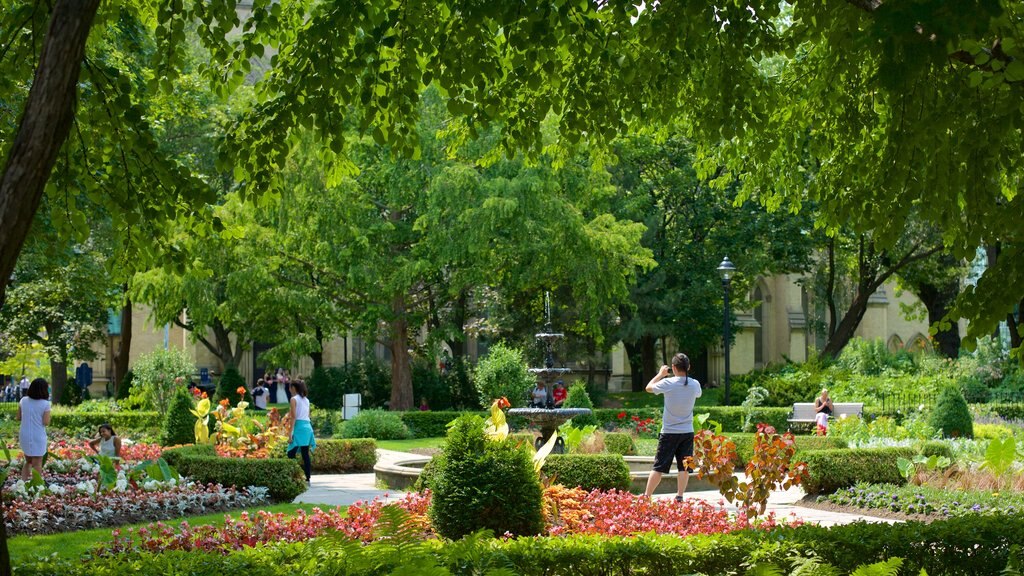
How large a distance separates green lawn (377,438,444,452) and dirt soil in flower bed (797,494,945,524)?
34.0ft

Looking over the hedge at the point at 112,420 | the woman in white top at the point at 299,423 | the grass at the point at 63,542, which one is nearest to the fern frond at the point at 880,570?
Answer: the grass at the point at 63,542

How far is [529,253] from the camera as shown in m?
30.4

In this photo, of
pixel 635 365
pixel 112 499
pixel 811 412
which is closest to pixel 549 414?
pixel 112 499

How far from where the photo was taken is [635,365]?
4353cm

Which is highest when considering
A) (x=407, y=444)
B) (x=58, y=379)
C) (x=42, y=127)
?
(x=42, y=127)

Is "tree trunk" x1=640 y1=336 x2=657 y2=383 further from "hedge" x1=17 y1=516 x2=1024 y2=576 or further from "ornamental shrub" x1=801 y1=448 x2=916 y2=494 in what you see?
"hedge" x1=17 y1=516 x2=1024 y2=576

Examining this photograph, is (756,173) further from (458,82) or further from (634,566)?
(634,566)

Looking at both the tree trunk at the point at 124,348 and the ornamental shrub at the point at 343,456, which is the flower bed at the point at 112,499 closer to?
the ornamental shrub at the point at 343,456

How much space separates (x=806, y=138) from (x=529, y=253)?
19749mm

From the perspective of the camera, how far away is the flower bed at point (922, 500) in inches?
521

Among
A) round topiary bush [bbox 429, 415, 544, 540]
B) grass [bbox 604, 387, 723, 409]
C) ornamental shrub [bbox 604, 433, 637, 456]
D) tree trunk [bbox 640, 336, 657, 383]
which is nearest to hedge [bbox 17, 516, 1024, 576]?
round topiary bush [bbox 429, 415, 544, 540]

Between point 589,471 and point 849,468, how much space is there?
3753 mm

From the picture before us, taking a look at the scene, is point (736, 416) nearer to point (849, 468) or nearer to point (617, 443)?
point (617, 443)

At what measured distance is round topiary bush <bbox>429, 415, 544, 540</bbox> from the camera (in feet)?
32.8
